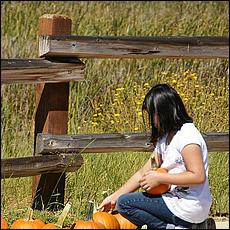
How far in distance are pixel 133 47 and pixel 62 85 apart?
0.56 m

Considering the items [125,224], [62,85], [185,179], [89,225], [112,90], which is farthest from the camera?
[112,90]

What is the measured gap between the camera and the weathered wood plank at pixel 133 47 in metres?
4.52

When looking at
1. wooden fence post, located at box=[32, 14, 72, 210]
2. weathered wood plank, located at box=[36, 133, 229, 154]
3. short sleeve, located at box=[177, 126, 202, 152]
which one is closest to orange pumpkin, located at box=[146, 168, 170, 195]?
short sleeve, located at box=[177, 126, 202, 152]

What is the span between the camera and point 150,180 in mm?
3756

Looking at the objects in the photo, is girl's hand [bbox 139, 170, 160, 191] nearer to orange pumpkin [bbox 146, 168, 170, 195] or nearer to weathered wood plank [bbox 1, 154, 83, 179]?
orange pumpkin [bbox 146, 168, 170, 195]

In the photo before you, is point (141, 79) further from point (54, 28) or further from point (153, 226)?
point (153, 226)

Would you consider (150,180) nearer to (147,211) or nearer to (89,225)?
(147,211)

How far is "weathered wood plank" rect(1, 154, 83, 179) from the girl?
80 centimetres

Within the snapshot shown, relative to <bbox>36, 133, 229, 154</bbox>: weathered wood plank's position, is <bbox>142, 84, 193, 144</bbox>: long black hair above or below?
above

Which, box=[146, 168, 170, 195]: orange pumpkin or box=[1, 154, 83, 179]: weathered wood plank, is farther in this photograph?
box=[1, 154, 83, 179]: weathered wood plank

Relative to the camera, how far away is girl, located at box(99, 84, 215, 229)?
3.71 m

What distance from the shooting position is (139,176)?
160 inches

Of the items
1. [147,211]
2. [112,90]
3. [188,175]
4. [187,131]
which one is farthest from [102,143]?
[112,90]

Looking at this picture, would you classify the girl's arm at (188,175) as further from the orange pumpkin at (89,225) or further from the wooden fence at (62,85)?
the wooden fence at (62,85)
